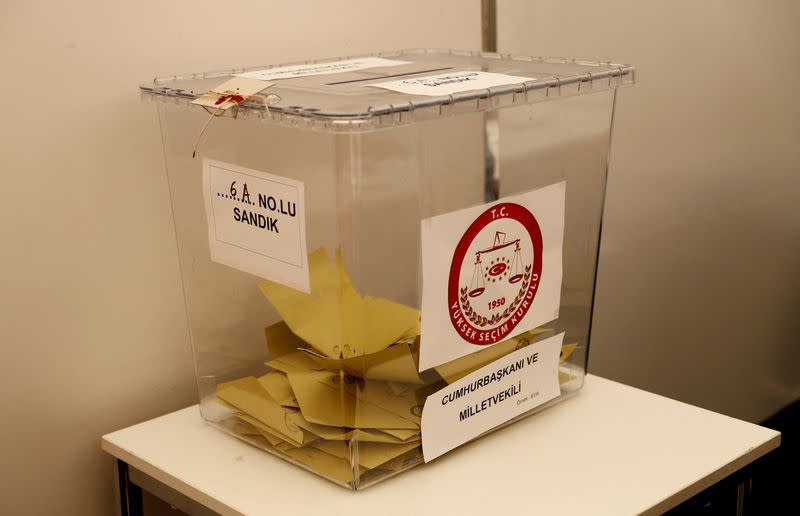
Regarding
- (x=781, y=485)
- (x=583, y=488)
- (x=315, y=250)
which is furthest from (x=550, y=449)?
(x=781, y=485)

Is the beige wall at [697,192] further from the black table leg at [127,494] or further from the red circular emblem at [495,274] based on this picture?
the black table leg at [127,494]

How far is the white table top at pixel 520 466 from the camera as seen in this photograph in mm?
820

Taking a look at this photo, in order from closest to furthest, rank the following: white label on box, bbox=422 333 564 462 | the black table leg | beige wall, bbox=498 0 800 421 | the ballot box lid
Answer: the ballot box lid, white label on box, bbox=422 333 564 462, the black table leg, beige wall, bbox=498 0 800 421

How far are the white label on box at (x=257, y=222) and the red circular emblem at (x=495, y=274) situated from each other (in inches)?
5.7

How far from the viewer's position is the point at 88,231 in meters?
0.96

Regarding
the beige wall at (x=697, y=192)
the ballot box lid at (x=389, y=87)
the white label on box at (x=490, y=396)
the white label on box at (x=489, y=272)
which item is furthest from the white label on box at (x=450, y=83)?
the beige wall at (x=697, y=192)

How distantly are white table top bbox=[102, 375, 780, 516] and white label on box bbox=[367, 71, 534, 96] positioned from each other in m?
0.36

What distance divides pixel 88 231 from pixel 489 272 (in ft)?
1.40

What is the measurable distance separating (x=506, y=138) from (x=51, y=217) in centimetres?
49

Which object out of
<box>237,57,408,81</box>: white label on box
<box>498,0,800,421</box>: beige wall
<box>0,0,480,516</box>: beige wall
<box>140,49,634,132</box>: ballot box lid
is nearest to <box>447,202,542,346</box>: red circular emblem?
<box>140,49,634,132</box>: ballot box lid

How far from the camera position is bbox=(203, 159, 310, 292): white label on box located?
81 centimetres

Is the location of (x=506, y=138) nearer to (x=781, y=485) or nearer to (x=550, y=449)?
(x=550, y=449)

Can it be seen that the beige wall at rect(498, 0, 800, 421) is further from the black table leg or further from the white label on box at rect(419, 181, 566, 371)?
the black table leg

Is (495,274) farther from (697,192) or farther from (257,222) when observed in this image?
(697,192)
